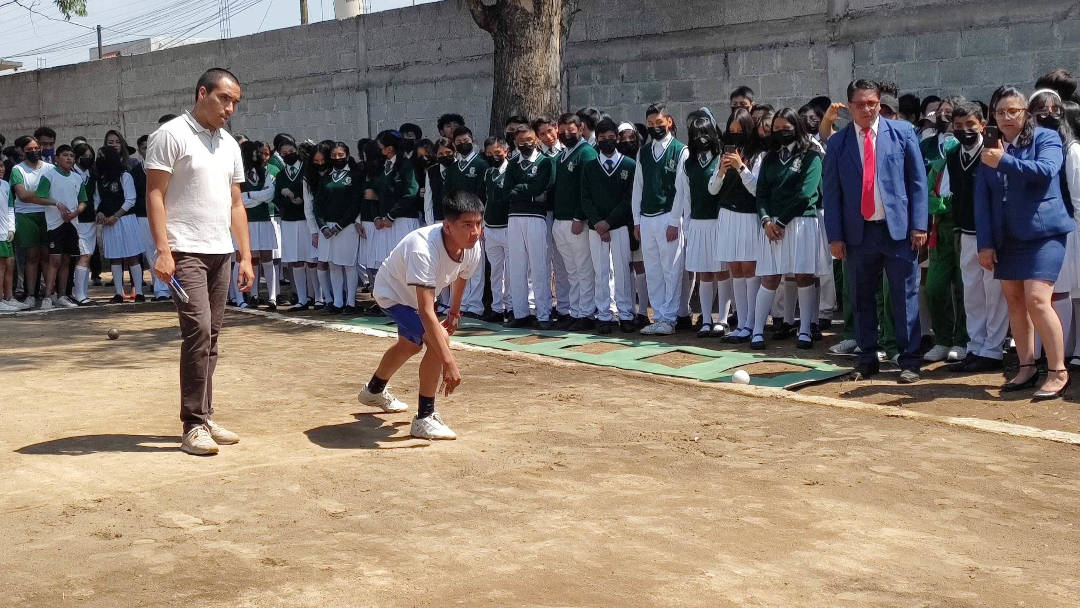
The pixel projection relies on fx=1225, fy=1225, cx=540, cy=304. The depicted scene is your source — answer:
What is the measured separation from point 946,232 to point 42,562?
6.84 meters

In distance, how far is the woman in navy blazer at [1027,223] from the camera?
25.9 ft

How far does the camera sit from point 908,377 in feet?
28.1

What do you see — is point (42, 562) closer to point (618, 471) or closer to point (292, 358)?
point (618, 471)

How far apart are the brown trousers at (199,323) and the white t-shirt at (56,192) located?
8.71 metres

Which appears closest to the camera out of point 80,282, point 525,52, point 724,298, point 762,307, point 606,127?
point 762,307

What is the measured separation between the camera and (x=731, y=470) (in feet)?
20.9

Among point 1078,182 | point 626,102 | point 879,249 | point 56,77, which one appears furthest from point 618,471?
point 56,77

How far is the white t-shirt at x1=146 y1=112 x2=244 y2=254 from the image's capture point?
661cm

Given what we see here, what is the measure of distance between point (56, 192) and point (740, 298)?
864cm

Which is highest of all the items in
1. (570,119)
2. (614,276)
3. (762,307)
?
(570,119)

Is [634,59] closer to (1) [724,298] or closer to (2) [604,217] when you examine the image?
(2) [604,217]

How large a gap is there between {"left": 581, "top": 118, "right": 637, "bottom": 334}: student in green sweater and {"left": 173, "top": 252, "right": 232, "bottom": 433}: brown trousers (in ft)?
16.8

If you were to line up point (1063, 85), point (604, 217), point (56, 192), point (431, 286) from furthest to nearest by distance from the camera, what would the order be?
point (56, 192), point (604, 217), point (1063, 85), point (431, 286)

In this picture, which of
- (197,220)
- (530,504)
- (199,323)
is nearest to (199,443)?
(199,323)
